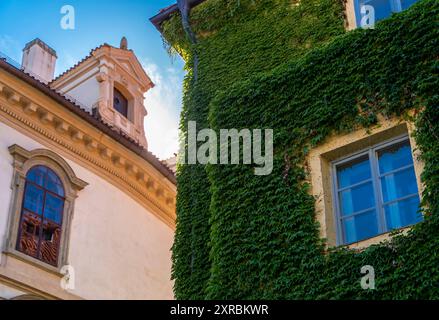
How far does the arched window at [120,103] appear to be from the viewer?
23031mm

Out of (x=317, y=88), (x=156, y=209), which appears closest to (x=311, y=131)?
(x=317, y=88)

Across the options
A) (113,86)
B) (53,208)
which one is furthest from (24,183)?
(113,86)

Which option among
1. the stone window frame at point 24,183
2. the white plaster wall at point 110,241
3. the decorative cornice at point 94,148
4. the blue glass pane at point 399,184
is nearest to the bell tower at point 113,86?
the decorative cornice at point 94,148

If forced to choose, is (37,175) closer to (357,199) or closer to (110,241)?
(110,241)

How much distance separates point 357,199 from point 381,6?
11.3 ft

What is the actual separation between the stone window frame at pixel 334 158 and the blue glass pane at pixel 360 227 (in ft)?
0.50

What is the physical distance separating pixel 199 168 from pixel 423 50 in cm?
401

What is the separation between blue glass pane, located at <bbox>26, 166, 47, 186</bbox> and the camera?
17228mm

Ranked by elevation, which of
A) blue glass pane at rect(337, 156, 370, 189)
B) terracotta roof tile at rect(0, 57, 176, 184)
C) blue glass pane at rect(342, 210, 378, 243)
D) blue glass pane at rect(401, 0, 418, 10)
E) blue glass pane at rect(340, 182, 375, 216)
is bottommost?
blue glass pane at rect(342, 210, 378, 243)

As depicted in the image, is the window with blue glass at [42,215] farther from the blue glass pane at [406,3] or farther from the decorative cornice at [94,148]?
the blue glass pane at [406,3]

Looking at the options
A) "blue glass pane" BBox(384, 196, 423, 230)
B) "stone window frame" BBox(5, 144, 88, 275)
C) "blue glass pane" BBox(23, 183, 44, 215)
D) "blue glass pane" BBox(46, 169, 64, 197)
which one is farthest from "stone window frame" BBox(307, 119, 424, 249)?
"blue glass pane" BBox(46, 169, 64, 197)

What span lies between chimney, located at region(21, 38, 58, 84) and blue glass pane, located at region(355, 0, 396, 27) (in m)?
14.0

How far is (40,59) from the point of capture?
2470 cm

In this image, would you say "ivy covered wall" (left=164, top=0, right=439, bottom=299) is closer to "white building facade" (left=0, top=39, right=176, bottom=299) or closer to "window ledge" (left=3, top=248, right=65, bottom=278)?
"window ledge" (left=3, top=248, right=65, bottom=278)
